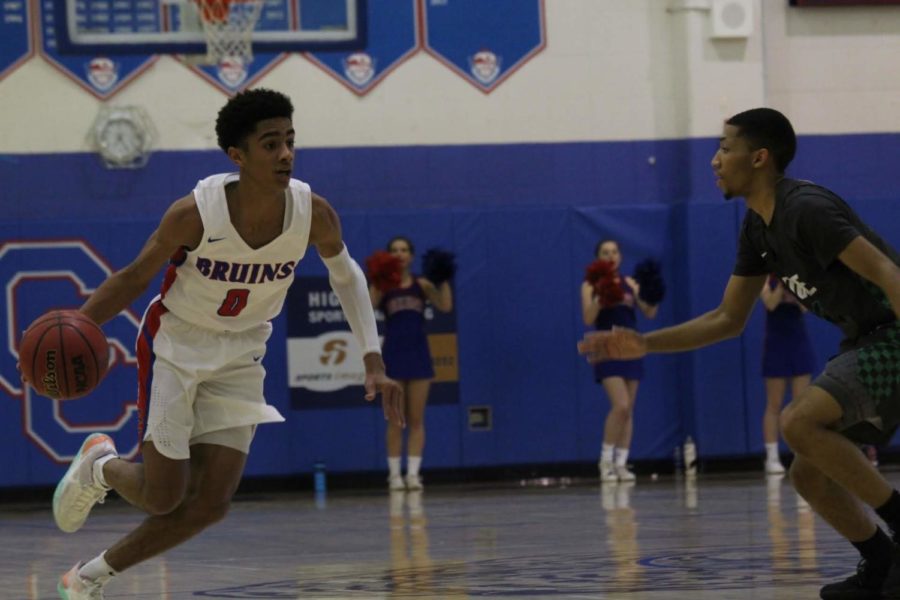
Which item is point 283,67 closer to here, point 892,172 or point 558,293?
point 558,293

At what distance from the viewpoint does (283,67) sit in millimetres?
14820

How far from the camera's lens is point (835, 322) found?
603cm

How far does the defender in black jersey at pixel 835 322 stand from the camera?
18.8ft

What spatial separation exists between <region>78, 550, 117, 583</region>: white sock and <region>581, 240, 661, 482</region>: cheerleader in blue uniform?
835cm

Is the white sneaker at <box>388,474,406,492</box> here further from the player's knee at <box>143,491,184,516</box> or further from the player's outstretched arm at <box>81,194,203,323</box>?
the player's outstretched arm at <box>81,194,203,323</box>

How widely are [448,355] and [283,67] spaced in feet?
9.66

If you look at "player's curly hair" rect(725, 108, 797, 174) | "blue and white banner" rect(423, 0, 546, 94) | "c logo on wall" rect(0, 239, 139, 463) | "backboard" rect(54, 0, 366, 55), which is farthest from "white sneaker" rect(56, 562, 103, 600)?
"blue and white banner" rect(423, 0, 546, 94)

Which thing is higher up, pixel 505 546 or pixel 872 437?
pixel 872 437

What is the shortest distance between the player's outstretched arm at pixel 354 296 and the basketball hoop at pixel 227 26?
811 centimetres

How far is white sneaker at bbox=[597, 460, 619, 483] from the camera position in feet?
46.8

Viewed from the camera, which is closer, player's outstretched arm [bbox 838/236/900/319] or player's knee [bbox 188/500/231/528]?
player's outstretched arm [bbox 838/236/900/319]

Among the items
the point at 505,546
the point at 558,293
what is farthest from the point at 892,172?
the point at 505,546

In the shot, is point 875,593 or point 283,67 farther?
point 283,67

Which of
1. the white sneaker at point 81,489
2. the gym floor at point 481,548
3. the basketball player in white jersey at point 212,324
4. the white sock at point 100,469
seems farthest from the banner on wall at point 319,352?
the basketball player in white jersey at point 212,324
